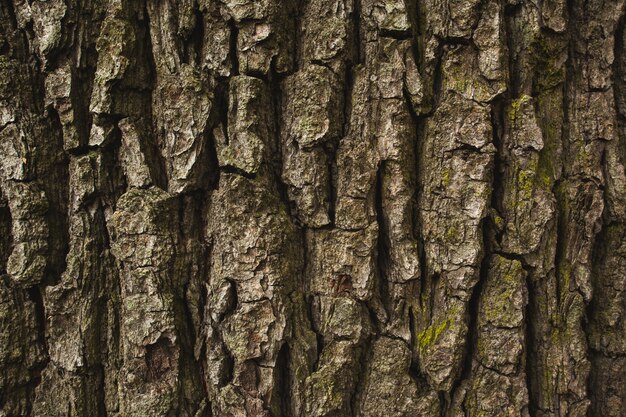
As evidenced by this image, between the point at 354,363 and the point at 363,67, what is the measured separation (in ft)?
3.07

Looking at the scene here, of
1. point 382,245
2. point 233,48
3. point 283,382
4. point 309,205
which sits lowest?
point 283,382

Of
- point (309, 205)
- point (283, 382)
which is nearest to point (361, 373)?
point (283, 382)

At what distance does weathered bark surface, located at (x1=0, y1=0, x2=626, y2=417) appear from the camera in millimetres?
1446

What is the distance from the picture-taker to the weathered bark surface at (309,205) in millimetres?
1446

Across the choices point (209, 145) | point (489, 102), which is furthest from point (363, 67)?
point (209, 145)

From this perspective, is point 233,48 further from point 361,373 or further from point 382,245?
point 361,373

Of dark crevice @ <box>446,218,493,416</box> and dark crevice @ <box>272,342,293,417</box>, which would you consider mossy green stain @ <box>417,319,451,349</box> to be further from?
dark crevice @ <box>272,342,293,417</box>

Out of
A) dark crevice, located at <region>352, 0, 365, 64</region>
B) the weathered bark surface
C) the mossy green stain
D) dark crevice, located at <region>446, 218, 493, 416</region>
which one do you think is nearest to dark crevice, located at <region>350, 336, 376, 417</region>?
the weathered bark surface

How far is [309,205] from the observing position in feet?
4.82

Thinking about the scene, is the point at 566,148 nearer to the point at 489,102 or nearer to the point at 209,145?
the point at 489,102

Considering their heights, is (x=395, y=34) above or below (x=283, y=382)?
above

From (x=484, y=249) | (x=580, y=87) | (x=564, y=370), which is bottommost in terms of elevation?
(x=564, y=370)

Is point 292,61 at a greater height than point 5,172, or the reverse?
point 292,61

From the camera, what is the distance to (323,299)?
4.87 ft
